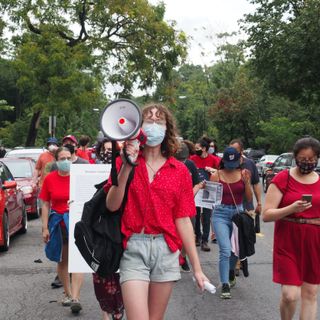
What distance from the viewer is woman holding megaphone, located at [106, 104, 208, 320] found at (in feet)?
11.9

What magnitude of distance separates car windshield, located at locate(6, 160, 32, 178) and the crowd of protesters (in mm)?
7769

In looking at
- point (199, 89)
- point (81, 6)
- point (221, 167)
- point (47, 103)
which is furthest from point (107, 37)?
point (199, 89)

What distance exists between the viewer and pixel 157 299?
12.2 ft

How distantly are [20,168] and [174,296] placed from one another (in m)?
9.02

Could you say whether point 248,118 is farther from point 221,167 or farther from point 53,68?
point 221,167

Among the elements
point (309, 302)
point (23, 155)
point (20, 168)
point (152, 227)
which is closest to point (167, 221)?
point (152, 227)

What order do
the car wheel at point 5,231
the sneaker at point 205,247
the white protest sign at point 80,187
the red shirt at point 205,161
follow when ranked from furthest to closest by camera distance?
1. the red shirt at point 205,161
2. the sneaker at point 205,247
3. the car wheel at point 5,231
4. the white protest sign at point 80,187

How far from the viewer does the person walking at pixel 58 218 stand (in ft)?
20.9

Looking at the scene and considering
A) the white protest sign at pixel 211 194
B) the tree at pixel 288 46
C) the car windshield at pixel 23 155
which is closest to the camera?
the white protest sign at pixel 211 194

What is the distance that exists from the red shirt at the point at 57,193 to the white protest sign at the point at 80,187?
1.25ft

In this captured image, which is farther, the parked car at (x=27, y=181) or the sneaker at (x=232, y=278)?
the parked car at (x=27, y=181)

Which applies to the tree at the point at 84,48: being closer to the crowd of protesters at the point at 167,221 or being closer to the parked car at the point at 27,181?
the parked car at the point at 27,181

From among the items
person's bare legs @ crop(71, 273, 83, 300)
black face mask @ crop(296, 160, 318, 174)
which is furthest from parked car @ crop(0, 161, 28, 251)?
black face mask @ crop(296, 160, 318, 174)

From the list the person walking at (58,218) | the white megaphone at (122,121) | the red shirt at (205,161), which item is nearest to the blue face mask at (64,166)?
the person walking at (58,218)
